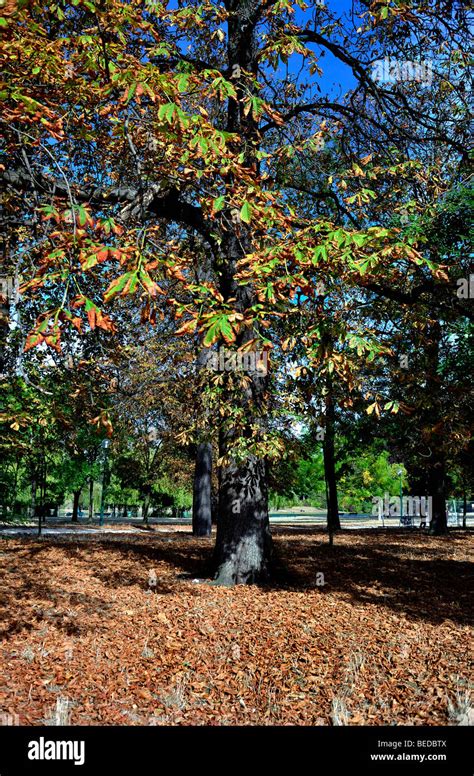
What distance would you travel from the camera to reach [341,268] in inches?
228

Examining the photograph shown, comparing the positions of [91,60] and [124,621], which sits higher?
[91,60]

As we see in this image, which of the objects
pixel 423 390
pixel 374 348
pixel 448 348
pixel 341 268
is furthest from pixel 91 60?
pixel 448 348

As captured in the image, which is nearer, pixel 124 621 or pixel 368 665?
pixel 368 665

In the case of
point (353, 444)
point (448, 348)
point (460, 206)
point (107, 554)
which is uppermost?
point (460, 206)
